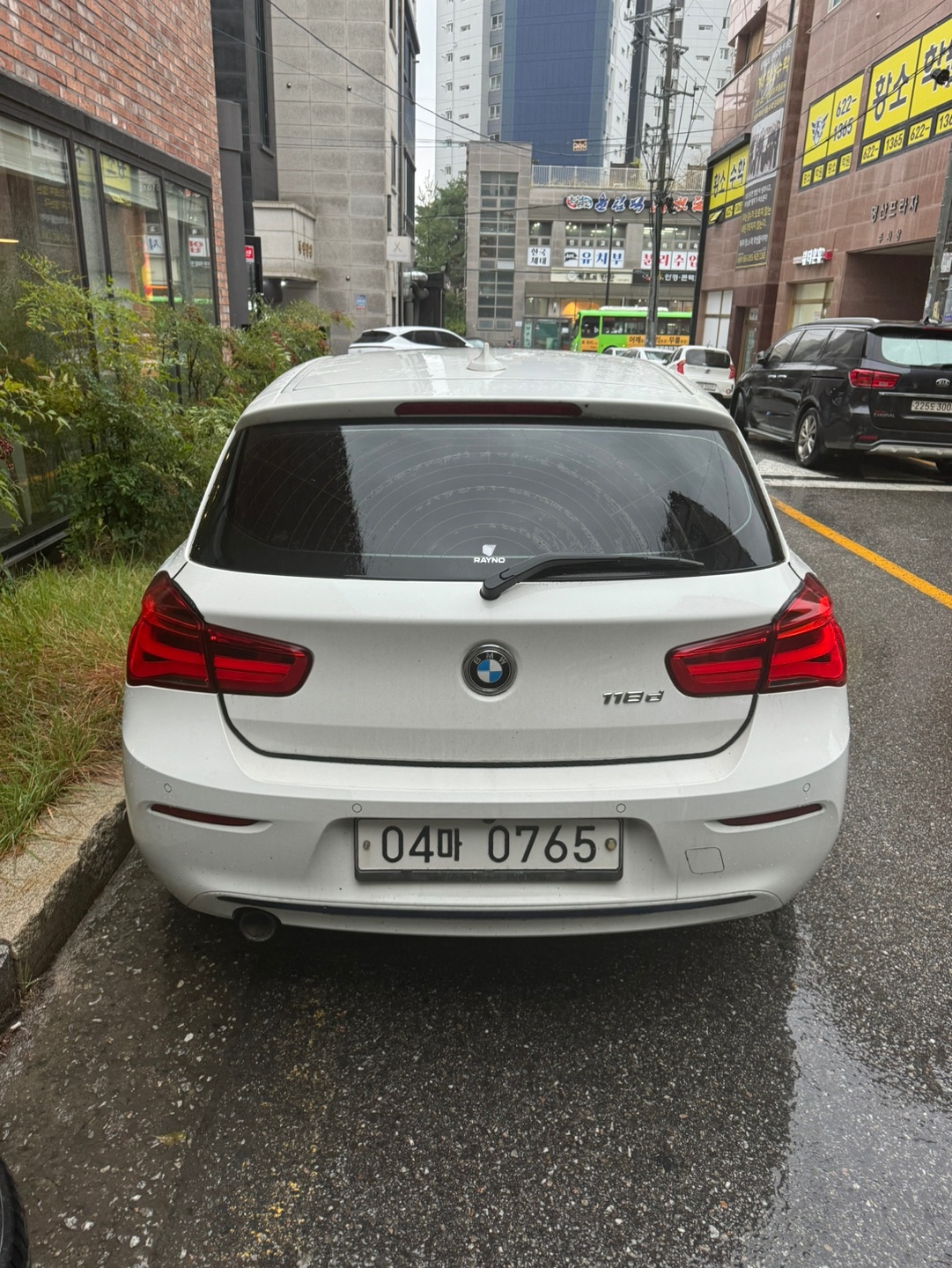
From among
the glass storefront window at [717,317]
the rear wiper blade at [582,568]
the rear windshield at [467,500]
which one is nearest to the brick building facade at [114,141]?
the rear windshield at [467,500]

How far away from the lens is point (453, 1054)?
8.10 ft

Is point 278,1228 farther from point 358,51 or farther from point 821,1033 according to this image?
point 358,51

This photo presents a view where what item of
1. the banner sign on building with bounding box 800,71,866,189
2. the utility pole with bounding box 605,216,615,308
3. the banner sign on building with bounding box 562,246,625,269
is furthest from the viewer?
the banner sign on building with bounding box 562,246,625,269

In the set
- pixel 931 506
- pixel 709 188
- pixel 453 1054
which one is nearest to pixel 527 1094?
pixel 453 1054

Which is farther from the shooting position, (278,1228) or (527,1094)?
(527,1094)

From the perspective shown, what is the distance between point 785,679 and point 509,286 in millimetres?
96279

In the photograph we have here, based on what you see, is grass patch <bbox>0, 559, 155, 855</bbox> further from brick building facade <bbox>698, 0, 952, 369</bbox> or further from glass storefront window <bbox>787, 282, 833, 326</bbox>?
glass storefront window <bbox>787, 282, 833, 326</bbox>

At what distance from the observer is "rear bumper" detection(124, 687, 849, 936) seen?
2225 millimetres

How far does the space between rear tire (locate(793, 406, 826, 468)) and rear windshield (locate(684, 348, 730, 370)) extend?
14.9 meters

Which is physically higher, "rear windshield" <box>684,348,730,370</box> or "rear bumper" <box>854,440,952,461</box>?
"rear windshield" <box>684,348,730,370</box>

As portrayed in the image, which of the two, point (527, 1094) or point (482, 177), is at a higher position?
point (482, 177)

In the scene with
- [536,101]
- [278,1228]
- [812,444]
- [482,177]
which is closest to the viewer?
[278,1228]

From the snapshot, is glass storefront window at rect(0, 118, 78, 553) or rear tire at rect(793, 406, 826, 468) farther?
rear tire at rect(793, 406, 826, 468)

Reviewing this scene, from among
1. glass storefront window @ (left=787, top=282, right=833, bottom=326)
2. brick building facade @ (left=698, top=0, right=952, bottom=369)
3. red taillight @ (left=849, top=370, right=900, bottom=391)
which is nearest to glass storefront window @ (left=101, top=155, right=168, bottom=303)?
red taillight @ (left=849, top=370, right=900, bottom=391)
